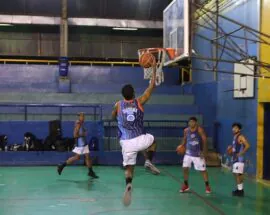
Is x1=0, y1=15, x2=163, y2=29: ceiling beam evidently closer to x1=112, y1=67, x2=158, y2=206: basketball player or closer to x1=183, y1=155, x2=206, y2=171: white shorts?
x1=183, y1=155, x2=206, y2=171: white shorts

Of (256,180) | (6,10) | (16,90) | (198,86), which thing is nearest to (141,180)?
(256,180)

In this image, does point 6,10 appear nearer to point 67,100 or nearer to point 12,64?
point 12,64

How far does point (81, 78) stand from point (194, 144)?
1298 centimetres

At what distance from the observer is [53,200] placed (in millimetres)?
9547

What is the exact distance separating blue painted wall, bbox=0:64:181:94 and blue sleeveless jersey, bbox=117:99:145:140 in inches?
571

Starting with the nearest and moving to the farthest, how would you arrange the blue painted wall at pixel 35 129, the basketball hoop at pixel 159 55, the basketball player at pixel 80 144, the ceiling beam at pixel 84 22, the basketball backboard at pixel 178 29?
the basketball hoop at pixel 159 55, the basketball backboard at pixel 178 29, the basketball player at pixel 80 144, the blue painted wall at pixel 35 129, the ceiling beam at pixel 84 22

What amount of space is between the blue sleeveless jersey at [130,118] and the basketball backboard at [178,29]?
7.76 ft

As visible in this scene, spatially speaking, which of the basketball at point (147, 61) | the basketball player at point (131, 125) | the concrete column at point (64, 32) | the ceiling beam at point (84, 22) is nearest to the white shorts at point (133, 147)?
the basketball player at point (131, 125)

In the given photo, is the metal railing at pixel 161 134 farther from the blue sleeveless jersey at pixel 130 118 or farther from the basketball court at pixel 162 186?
the blue sleeveless jersey at pixel 130 118

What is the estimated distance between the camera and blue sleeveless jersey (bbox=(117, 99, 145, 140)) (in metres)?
6.63

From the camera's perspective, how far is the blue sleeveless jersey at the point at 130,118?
21.8 feet

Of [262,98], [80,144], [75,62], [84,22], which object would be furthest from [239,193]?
[84,22]

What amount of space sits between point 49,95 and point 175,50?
438 inches

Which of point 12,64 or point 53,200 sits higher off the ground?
point 12,64
